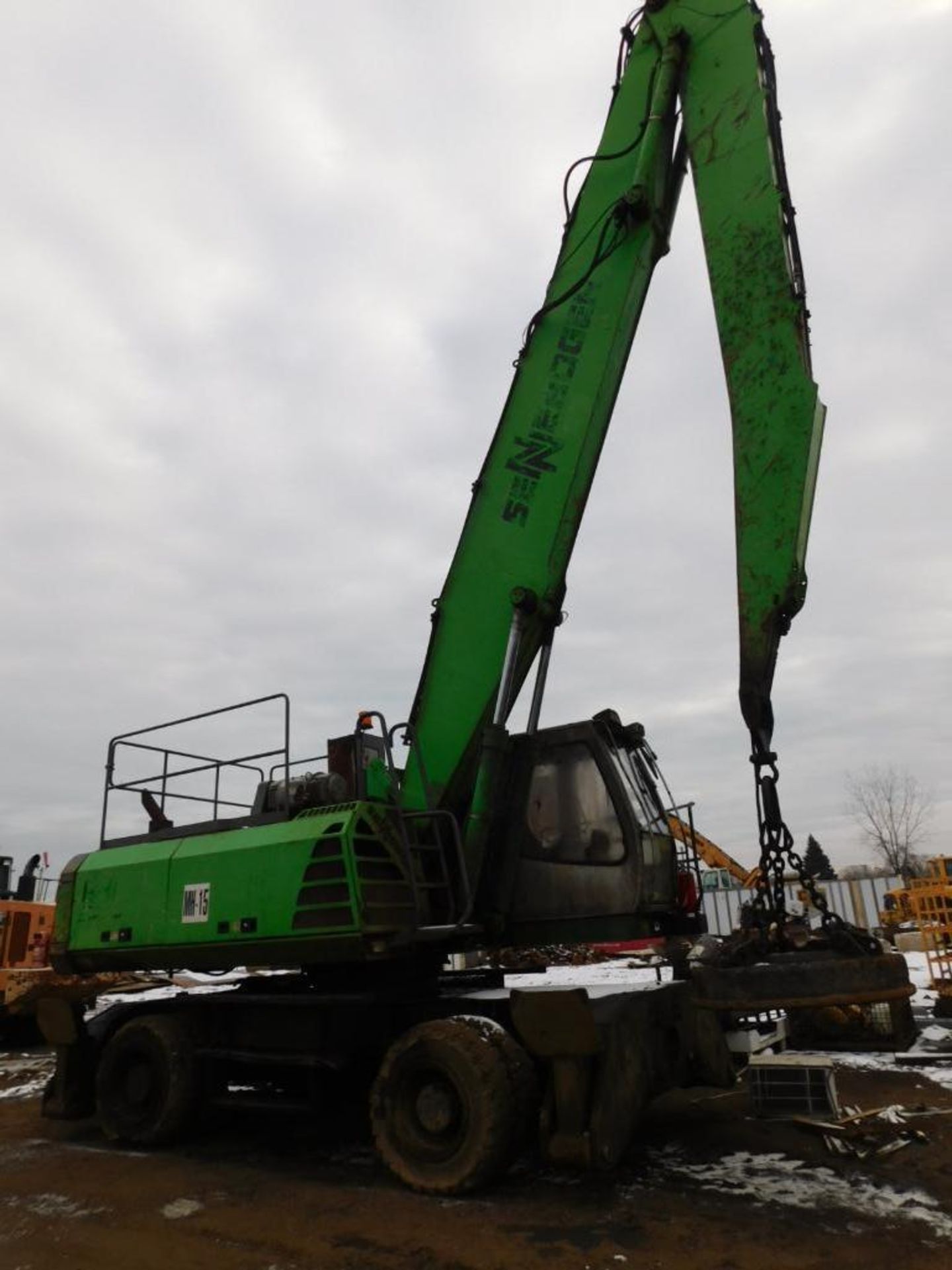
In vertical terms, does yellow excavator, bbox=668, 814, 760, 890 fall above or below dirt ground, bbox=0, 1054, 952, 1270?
above

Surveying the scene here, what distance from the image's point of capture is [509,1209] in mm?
4992

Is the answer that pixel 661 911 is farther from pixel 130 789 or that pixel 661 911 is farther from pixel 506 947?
pixel 130 789

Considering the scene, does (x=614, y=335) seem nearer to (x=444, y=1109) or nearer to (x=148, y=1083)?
(x=444, y=1109)

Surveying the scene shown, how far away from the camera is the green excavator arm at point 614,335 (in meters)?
5.75

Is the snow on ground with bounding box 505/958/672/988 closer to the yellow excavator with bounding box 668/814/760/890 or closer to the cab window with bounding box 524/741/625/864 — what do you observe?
the yellow excavator with bounding box 668/814/760/890

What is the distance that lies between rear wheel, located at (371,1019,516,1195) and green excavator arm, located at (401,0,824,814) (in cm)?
165

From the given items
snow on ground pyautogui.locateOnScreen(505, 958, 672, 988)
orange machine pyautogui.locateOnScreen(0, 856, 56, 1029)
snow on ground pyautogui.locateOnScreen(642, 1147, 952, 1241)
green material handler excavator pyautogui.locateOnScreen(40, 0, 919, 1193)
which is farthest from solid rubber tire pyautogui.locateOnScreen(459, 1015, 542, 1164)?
orange machine pyautogui.locateOnScreen(0, 856, 56, 1029)

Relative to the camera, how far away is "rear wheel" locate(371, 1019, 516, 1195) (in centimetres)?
518

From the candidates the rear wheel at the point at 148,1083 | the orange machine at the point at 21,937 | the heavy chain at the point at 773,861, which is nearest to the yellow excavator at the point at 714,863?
the heavy chain at the point at 773,861

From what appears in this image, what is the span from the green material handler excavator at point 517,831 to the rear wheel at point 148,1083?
0.02 m

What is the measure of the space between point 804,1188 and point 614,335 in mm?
5784

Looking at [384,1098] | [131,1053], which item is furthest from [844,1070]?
[131,1053]

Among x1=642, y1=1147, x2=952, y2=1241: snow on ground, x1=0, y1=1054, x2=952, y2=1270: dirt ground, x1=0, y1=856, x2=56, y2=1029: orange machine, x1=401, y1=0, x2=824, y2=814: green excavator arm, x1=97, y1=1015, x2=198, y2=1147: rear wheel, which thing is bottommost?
x1=0, y1=1054, x2=952, y2=1270: dirt ground

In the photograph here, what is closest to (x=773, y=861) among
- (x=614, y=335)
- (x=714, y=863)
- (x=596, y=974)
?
(x=614, y=335)
